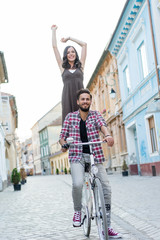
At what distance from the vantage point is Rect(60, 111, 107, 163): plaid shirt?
4430mm

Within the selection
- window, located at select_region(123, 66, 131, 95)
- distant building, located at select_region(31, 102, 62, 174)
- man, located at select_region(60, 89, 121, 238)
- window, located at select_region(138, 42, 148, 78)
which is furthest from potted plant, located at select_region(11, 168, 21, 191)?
distant building, located at select_region(31, 102, 62, 174)

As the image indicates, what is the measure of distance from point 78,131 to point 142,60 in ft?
44.7

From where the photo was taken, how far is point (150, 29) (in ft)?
49.5

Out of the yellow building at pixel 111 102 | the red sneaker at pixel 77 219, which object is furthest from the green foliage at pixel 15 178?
the red sneaker at pixel 77 219

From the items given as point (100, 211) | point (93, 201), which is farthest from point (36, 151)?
point (100, 211)

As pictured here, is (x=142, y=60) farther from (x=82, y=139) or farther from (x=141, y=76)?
(x=82, y=139)

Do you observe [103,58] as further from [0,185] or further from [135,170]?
[0,185]

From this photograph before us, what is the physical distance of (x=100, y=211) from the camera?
3969 mm

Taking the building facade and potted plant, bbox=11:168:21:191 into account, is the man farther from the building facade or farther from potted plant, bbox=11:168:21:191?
the building facade

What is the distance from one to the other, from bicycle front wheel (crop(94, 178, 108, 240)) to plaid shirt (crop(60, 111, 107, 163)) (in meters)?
0.42

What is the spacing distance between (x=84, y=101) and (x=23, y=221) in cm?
338

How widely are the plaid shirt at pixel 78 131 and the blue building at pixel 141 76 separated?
31.3ft

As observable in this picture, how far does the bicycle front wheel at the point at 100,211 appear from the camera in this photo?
12.5 feet

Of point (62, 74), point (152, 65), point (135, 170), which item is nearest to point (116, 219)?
point (62, 74)
